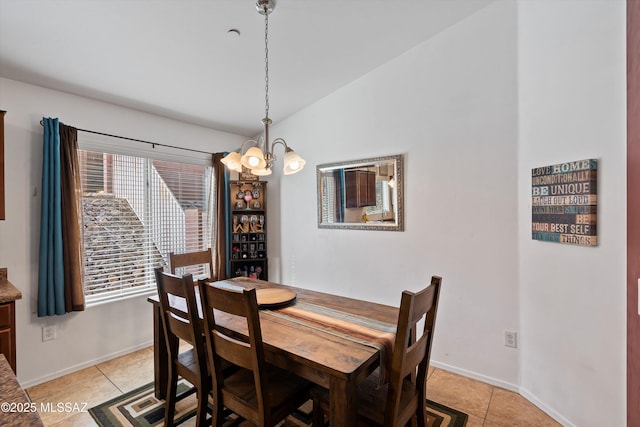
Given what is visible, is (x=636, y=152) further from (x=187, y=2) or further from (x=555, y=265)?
(x=187, y=2)

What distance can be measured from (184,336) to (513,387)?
2373 millimetres

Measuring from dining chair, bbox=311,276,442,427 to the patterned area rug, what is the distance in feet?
1.77

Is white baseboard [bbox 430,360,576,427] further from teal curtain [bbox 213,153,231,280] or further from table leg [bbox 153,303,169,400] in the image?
teal curtain [bbox 213,153,231,280]

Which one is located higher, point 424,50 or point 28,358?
point 424,50

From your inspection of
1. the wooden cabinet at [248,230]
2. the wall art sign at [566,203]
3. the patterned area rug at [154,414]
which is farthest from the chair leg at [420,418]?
the wooden cabinet at [248,230]

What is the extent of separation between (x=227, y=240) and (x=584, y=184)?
3.28 metres

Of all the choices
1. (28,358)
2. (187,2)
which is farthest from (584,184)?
(28,358)

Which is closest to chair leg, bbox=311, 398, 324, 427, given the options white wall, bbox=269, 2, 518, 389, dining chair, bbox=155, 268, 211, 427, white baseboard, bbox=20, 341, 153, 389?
dining chair, bbox=155, 268, 211, 427

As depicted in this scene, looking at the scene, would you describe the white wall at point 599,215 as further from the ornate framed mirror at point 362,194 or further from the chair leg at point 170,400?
the chair leg at point 170,400

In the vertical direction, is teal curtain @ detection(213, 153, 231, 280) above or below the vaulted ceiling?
below

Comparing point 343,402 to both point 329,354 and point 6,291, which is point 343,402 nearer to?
point 329,354

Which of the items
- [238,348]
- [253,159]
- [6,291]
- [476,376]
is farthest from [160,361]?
[476,376]

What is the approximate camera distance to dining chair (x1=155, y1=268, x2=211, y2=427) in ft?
5.26

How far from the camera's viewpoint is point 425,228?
2.70 metres
